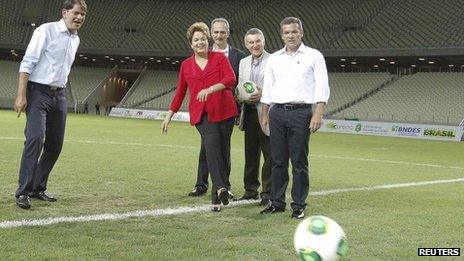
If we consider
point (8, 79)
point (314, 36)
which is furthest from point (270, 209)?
point (8, 79)

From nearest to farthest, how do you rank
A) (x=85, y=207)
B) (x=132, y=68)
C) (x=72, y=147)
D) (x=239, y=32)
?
(x=85, y=207) → (x=72, y=147) → (x=239, y=32) → (x=132, y=68)

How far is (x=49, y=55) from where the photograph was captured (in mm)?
6027

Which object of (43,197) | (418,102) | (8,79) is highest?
(418,102)

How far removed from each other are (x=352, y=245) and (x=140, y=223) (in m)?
1.87

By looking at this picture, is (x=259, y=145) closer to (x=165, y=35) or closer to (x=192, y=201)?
(x=192, y=201)

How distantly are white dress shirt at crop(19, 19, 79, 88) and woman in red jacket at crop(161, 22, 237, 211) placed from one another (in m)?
1.29

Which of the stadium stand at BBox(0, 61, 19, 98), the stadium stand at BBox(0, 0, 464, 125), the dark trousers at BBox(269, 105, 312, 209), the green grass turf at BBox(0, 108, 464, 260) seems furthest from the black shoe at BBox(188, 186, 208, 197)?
the stadium stand at BBox(0, 61, 19, 98)

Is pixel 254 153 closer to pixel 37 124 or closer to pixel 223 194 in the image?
pixel 223 194

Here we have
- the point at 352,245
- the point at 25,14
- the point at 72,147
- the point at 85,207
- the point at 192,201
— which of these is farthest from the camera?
the point at 25,14

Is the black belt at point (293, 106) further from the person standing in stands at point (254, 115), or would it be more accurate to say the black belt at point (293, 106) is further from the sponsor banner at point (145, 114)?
the sponsor banner at point (145, 114)

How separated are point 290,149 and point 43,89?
2.57 meters

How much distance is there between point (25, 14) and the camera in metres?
55.2

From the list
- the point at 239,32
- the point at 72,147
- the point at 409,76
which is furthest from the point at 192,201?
the point at 239,32

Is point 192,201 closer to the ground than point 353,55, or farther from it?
closer to the ground
